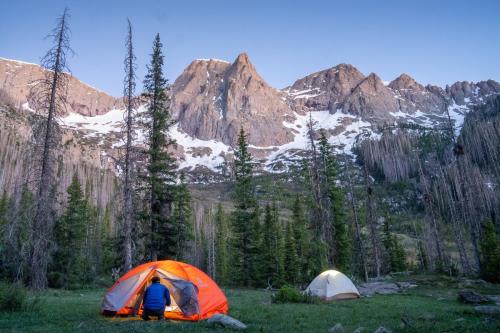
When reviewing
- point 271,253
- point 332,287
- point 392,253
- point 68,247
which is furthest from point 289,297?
point 392,253

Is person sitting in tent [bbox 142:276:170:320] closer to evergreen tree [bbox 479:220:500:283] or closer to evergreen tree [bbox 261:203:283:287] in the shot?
evergreen tree [bbox 261:203:283:287]

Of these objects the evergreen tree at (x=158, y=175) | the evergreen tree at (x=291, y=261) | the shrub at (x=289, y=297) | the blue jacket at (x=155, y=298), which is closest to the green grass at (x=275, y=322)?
the blue jacket at (x=155, y=298)

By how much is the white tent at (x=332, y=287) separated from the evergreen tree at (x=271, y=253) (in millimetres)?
23157

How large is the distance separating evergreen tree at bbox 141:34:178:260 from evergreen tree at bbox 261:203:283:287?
19.9m

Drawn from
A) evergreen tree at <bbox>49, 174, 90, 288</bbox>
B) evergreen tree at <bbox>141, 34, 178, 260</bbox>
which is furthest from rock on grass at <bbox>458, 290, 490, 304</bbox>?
evergreen tree at <bbox>49, 174, 90, 288</bbox>

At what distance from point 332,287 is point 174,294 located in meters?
12.0

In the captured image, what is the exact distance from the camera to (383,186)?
182 m

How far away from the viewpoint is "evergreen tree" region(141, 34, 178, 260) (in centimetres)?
2892

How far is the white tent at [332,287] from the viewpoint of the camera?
22.9m

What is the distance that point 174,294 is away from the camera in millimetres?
14664

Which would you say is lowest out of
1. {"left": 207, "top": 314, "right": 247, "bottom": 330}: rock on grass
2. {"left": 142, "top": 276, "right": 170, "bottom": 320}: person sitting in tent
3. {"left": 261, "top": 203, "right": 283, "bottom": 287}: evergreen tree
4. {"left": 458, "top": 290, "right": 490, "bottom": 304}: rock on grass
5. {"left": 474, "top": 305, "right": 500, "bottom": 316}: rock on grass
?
{"left": 458, "top": 290, "right": 490, "bottom": 304}: rock on grass

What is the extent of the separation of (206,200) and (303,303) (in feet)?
568

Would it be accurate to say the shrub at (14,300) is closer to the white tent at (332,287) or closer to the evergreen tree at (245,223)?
the white tent at (332,287)

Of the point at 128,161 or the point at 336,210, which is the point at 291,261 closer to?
the point at 336,210
